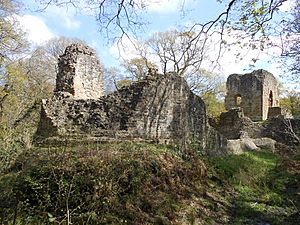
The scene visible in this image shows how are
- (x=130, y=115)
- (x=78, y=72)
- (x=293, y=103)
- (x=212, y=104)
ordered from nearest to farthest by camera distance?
(x=130, y=115), (x=78, y=72), (x=212, y=104), (x=293, y=103)

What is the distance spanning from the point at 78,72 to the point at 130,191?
8085mm

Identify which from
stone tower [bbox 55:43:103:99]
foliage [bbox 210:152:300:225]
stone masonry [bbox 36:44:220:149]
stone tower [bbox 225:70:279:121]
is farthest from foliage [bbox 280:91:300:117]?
stone tower [bbox 55:43:103:99]

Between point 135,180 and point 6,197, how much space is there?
3071 millimetres

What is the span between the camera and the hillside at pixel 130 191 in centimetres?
727

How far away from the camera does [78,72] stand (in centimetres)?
1475

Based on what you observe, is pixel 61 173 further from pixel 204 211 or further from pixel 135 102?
pixel 135 102

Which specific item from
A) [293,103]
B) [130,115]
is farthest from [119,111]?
[293,103]

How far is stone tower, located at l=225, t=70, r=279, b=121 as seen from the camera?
28406mm

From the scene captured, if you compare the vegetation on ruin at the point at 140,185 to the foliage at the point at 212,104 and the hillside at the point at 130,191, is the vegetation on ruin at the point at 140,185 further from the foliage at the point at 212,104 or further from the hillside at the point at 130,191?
the foliage at the point at 212,104

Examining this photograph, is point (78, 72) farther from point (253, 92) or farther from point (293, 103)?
point (293, 103)

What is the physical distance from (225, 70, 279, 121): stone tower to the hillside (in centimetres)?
1758

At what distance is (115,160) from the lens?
846 centimetres

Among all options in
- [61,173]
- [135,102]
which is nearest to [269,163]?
[135,102]

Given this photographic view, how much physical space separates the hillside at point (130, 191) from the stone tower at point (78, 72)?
16.3 feet
